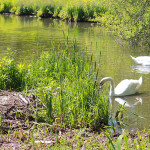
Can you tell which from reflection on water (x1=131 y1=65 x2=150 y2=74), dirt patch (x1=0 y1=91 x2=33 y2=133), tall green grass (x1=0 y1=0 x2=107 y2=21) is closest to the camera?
dirt patch (x1=0 y1=91 x2=33 y2=133)

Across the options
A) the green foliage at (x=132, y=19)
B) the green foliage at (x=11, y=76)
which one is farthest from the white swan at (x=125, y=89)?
the green foliage at (x=132, y=19)

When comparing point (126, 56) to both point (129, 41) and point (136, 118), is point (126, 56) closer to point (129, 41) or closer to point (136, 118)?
point (129, 41)

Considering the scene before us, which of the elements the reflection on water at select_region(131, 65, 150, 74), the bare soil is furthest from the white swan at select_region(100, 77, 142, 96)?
the bare soil

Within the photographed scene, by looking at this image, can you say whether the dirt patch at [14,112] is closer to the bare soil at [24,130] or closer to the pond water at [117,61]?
the bare soil at [24,130]

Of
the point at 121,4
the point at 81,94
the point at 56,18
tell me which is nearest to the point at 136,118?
the point at 81,94

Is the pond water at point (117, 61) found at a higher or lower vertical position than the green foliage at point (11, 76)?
lower

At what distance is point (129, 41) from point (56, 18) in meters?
18.8

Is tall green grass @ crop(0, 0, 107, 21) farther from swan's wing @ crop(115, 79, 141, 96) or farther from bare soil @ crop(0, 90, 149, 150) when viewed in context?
bare soil @ crop(0, 90, 149, 150)

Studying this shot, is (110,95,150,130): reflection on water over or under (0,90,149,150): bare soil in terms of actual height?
under

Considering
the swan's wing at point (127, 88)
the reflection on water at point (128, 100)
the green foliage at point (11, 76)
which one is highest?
the green foliage at point (11, 76)

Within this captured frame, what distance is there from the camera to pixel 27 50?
46.9 feet

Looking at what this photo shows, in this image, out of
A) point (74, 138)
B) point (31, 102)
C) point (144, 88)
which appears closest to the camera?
point (74, 138)

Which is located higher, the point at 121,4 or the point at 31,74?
the point at 121,4

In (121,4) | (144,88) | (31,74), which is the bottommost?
(144,88)
